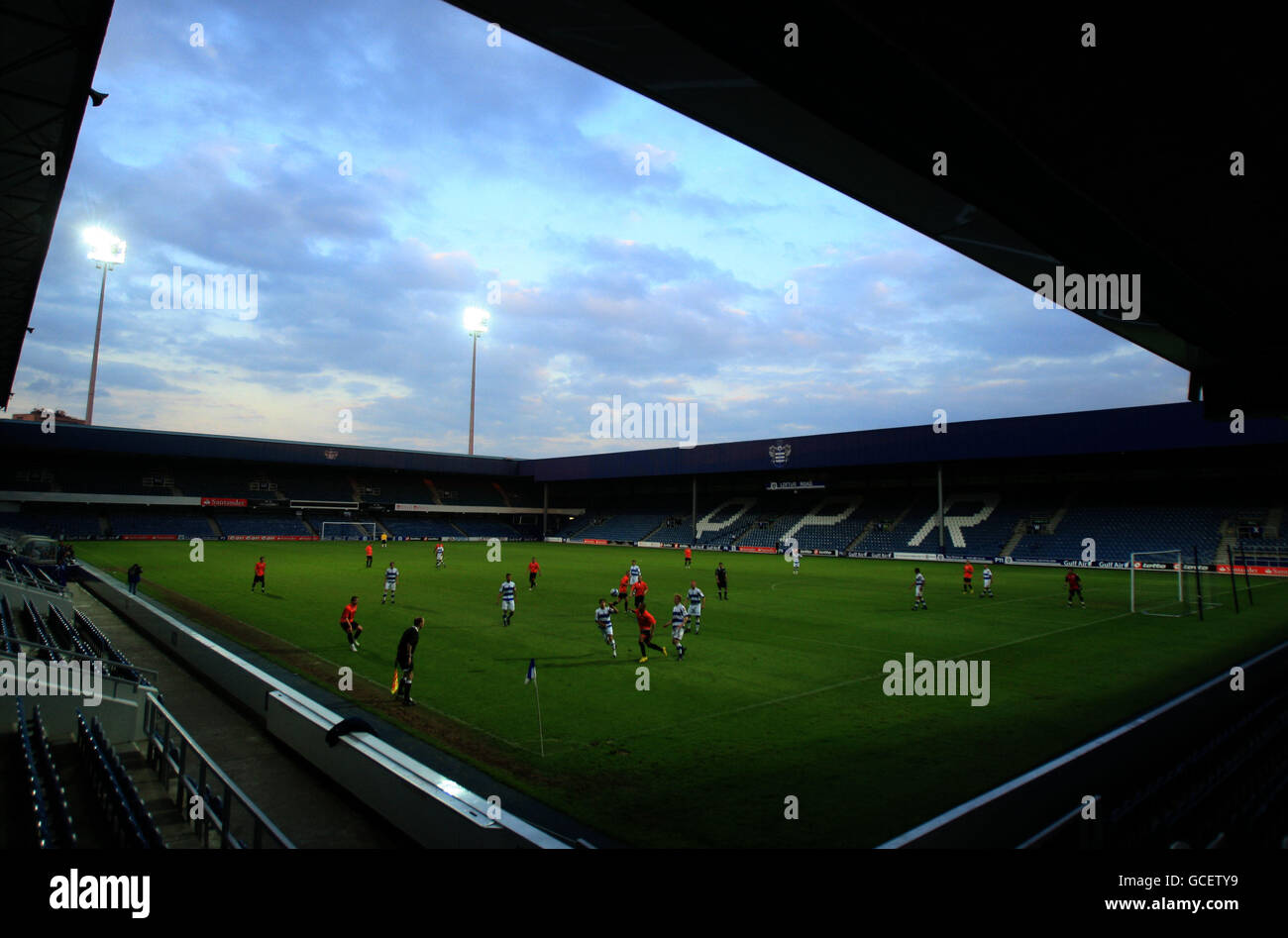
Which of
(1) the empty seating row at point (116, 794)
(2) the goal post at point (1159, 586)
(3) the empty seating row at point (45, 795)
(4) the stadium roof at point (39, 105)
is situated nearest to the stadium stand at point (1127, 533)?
(2) the goal post at point (1159, 586)

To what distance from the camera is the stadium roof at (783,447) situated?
4253cm

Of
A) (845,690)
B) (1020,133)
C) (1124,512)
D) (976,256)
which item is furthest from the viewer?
(1124,512)

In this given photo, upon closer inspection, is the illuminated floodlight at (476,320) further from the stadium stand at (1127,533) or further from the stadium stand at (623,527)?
the stadium stand at (1127,533)

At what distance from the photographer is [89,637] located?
1583cm

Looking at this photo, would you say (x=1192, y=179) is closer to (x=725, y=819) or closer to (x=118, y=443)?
(x=725, y=819)

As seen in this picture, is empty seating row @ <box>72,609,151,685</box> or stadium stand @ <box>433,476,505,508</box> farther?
stadium stand @ <box>433,476,505,508</box>

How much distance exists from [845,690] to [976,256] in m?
8.68

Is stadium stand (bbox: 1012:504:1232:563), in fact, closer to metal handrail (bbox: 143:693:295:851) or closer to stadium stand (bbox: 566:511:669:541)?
stadium stand (bbox: 566:511:669:541)

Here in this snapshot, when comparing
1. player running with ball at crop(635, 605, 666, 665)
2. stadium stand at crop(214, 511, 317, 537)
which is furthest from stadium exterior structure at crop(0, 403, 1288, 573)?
player running with ball at crop(635, 605, 666, 665)

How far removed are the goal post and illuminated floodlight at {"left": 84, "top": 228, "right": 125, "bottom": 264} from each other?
186ft

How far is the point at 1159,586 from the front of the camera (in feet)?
109

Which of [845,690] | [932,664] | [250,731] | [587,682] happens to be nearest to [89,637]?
[250,731]

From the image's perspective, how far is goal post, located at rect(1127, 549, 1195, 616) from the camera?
2494 cm
